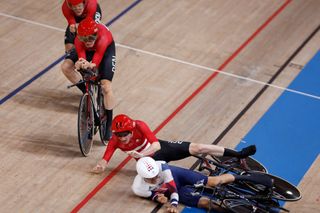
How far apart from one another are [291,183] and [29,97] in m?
3.89

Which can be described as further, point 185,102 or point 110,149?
point 185,102

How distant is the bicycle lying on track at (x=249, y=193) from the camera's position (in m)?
9.06

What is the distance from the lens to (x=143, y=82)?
1170cm

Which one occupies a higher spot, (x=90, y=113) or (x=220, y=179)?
(x=220, y=179)

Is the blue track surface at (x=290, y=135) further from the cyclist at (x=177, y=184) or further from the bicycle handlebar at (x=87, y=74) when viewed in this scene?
the bicycle handlebar at (x=87, y=74)

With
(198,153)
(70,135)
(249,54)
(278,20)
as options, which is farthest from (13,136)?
(278,20)

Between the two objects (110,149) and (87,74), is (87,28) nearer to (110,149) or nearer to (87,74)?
(87,74)

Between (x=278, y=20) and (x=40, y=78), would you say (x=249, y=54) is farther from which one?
(x=40, y=78)

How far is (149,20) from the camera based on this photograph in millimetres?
13422

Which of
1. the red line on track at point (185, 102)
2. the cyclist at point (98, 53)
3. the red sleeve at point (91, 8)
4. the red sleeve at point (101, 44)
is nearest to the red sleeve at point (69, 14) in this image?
the red sleeve at point (91, 8)

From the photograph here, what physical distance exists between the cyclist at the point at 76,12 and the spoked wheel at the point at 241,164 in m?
2.61

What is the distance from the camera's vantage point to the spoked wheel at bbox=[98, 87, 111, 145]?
33.2 feet

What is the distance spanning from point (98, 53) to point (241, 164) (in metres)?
2.23

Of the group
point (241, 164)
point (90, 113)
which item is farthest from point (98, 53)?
point (241, 164)
